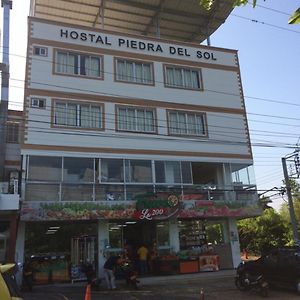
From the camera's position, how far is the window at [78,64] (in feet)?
84.0

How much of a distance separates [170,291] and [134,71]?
14.2m

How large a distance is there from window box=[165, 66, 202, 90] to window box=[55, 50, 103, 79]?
15.1 ft

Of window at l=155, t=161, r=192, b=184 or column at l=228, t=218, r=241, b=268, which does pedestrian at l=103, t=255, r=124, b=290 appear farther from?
column at l=228, t=218, r=241, b=268

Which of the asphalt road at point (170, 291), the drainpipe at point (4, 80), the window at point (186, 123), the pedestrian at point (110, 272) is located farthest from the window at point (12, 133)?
the pedestrian at point (110, 272)

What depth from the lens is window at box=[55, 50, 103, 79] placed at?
84.0 feet

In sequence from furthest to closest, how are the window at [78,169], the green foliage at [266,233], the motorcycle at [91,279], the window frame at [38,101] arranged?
the green foliage at [266,233]
the window frame at [38,101]
the window at [78,169]
the motorcycle at [91,279]

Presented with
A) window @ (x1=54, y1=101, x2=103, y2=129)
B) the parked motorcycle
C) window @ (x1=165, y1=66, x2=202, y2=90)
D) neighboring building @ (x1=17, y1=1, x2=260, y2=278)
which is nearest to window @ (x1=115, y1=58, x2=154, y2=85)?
neighboring building @ (x1=17, y1=1, x2=260, y2=278)

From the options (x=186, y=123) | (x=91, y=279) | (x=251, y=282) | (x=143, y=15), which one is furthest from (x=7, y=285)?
(x=143, y=15)

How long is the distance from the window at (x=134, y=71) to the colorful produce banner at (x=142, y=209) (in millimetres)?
7600

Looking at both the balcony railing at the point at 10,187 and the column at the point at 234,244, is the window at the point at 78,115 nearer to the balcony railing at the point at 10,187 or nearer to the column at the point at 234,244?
the balcony railing at the point at 10,187

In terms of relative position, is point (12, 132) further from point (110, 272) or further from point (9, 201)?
point (110, 272)

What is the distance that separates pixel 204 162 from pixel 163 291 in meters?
10.5

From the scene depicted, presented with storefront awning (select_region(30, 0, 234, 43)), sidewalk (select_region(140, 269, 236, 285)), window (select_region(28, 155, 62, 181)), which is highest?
storefront awning (select_region(30, 0, 234, 43))

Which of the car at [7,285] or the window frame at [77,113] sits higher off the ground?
the window frame at [77,113]
